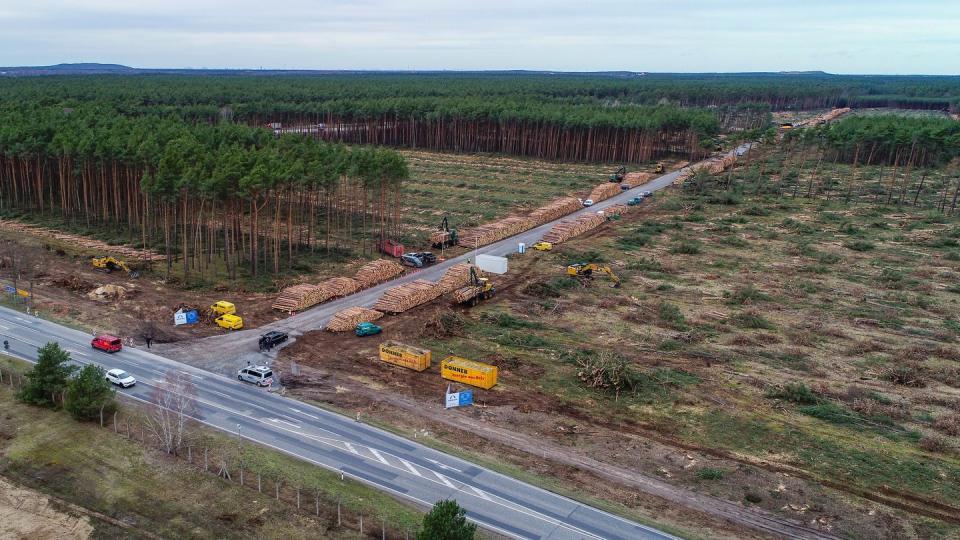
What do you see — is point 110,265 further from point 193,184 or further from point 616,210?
point 616,210

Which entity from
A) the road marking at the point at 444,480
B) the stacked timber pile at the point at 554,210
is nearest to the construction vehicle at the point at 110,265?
the road marking at the point at 444,480

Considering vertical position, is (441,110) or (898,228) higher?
(441,110)

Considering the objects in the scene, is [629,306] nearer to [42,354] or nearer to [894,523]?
[894,523]

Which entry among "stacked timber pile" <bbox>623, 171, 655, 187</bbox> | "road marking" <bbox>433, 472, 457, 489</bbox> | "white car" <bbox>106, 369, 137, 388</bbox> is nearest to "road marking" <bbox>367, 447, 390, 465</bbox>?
"road marking" <bbox>433, 472, 457, 489</bbox>

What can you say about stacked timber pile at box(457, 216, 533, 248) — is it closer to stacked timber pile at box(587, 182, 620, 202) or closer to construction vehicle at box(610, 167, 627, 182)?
stacked timber pile at box(587, 182, 620, 202)

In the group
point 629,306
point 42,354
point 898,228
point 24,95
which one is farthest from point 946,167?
point 24,95

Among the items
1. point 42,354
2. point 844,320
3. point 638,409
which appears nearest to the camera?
point 42,354

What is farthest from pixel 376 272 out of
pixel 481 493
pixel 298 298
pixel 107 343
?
pixel 481 493

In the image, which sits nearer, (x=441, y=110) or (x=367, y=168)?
(x=367, y=168)
